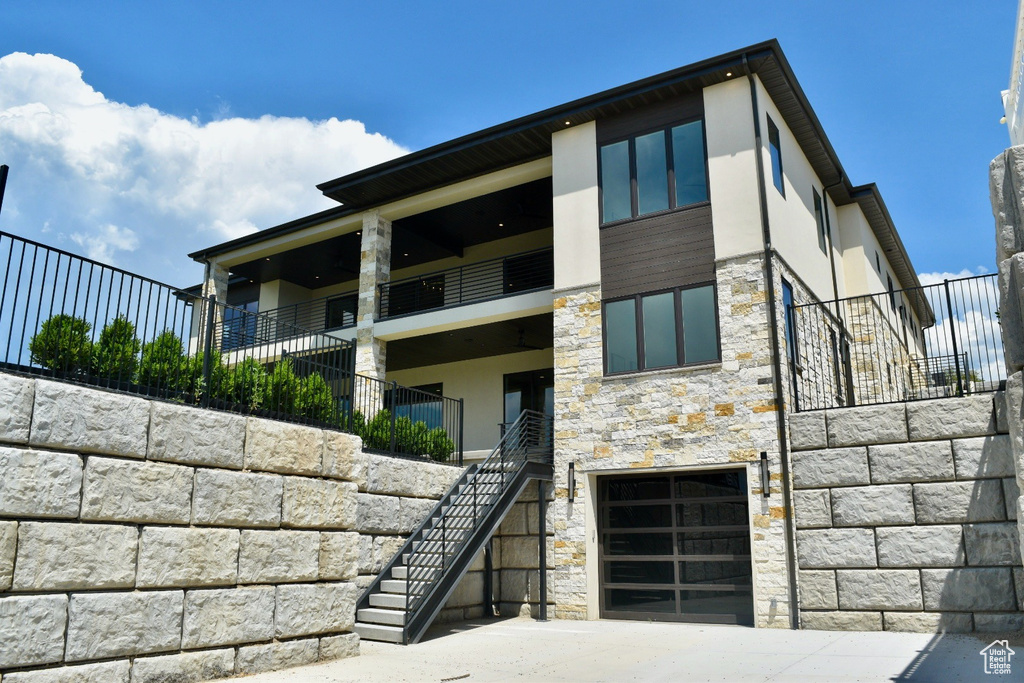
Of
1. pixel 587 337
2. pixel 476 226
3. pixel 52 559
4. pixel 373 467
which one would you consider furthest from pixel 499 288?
pixel 52 559

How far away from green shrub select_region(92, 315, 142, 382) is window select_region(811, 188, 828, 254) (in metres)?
14.0

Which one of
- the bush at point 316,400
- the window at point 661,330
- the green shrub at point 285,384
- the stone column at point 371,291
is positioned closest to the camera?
the green shrub at point 285,384

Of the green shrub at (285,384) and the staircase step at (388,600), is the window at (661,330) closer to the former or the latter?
the staircase step at (388,600)

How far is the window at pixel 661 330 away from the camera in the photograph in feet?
43.6

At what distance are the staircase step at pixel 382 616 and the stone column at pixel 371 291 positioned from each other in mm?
7878

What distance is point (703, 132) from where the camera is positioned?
14125mm

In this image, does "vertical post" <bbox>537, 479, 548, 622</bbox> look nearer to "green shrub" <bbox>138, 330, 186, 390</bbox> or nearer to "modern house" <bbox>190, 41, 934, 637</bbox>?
"modern house" <bbox>190, 41, 934, 637</bbox>

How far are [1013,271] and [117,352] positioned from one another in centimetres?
737

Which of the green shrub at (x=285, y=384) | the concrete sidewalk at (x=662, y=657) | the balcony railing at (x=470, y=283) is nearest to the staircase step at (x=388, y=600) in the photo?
the concrete sidewalk at (x=662, y=657)

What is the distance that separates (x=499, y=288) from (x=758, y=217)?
841cm

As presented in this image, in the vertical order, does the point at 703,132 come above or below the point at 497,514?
above

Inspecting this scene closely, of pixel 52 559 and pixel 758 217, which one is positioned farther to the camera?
pixel 758 217

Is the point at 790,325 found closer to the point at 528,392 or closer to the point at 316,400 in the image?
the point at 528,392

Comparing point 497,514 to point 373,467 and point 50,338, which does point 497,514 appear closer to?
point 373,467
